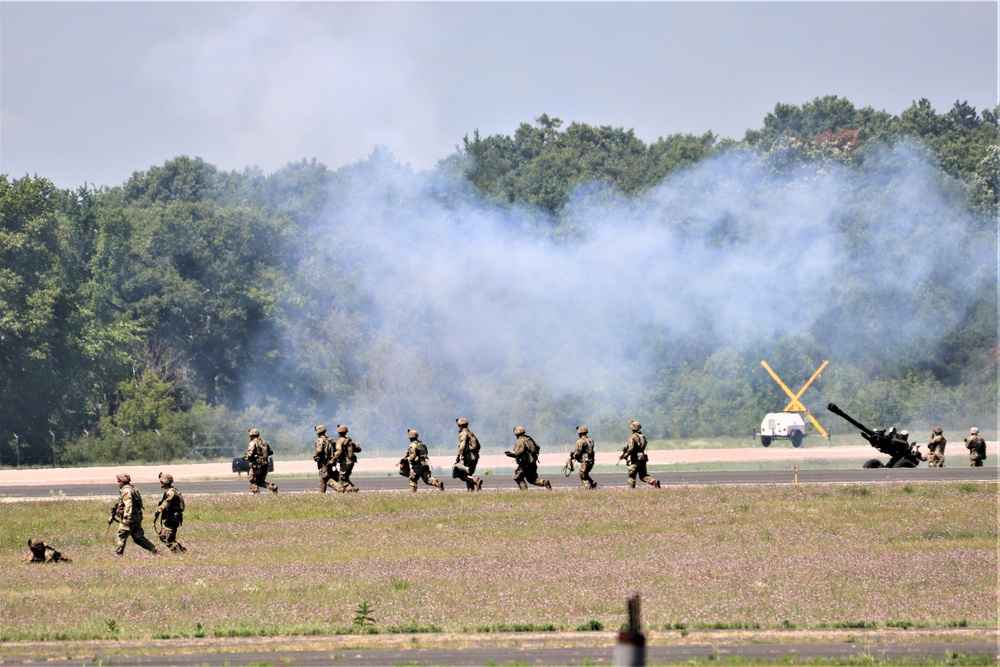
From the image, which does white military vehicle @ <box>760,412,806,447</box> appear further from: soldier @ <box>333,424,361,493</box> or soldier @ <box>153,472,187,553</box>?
soldier @ <box>153,472,187,553</box>

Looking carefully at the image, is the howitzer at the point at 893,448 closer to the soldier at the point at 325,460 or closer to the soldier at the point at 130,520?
the soldier at the point at 325,460

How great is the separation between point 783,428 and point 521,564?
42.6 m

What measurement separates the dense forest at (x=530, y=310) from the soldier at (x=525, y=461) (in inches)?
1373

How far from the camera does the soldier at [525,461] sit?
37.4 m

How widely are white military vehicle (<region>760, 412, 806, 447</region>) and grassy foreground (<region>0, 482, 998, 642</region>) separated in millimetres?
30143

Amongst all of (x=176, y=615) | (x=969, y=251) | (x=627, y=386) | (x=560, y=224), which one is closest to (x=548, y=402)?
(x=627, y=386)

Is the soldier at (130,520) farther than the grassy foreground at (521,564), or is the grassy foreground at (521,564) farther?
the soldier at (130,520)

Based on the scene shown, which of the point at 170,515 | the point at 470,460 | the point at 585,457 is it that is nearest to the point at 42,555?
the point at 170,515

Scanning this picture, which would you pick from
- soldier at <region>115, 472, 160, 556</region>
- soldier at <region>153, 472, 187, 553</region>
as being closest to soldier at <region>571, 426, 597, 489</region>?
soldier at <region>153, 472, 187, 553</region>

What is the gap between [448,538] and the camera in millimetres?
29781

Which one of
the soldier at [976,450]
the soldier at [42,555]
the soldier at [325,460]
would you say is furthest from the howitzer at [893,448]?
the soldier at [42,555]

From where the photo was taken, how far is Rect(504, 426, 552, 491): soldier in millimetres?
37406

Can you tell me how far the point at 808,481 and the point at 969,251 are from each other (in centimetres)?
3664

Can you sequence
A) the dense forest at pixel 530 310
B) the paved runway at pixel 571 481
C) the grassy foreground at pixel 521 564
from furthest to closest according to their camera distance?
1. the dense forest at pixel 530 310
2. the paved runway at pixel 571 481
3. the grassy foreground at pixel 521 564
